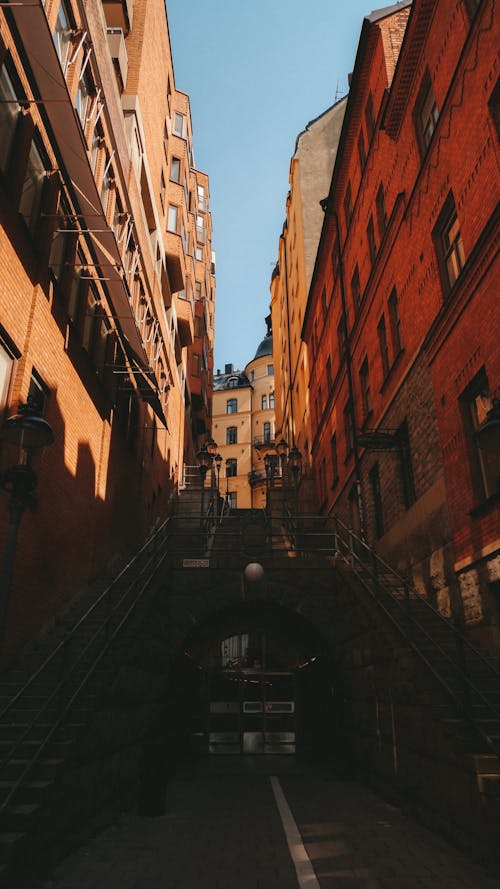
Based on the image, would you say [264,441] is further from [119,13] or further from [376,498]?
[119,13]

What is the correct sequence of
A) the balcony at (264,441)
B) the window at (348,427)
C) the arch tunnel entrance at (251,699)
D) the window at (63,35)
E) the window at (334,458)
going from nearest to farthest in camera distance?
the window at (63,35) < the arch tunnel entrance at (251,699) < the window at (348,427) < the window at (334,458) < the balcony at (264,441)

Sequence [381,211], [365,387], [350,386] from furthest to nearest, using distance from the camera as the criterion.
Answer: [350,386], [365,387], [381,211]

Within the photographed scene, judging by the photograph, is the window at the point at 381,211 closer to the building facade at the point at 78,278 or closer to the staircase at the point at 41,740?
the building facade at the point at 78,278

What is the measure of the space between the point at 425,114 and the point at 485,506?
33.6 feet

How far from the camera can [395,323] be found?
53.5ft

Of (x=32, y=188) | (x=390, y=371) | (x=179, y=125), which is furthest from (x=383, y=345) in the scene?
(x=179, y=125)

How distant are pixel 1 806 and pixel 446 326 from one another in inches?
430

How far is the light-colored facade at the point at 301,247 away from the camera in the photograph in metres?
33.4

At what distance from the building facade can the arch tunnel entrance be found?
169 inches

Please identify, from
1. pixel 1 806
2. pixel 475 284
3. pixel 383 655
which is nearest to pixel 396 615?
pixel 383 655

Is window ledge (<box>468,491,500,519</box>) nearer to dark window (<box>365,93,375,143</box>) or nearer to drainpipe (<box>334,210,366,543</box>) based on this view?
drainpipe (<box>334,210,366,543</box>)

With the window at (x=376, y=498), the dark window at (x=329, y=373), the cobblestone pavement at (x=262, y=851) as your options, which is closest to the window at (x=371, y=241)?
the window at (x=376, y=498)

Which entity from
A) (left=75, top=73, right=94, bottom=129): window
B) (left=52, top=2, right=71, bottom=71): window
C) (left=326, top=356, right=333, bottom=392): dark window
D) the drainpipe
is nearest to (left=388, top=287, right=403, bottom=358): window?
the drainpipe

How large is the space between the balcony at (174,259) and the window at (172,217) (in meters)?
0.55
